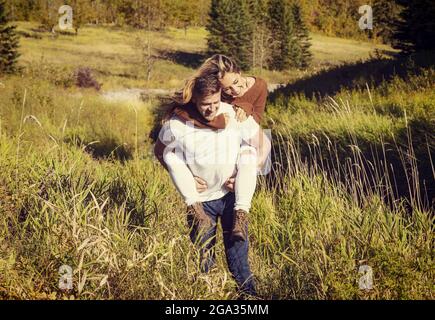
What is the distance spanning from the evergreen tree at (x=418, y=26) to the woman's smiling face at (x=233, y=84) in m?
12.9

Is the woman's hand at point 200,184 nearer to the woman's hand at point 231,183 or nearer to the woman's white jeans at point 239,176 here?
the woman's white jeans at point 239,176

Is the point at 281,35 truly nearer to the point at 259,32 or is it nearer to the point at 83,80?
the point at 259,32

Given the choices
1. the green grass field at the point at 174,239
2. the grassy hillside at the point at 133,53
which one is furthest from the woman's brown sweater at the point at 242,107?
the grassy hillside at the point at 133,53

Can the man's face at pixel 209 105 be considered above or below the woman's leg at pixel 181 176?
above

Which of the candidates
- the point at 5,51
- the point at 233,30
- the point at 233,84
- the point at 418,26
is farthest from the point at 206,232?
the point at 5,51

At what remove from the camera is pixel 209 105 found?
2.57m

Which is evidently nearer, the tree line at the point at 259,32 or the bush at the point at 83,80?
the tree line at the point at 259,32

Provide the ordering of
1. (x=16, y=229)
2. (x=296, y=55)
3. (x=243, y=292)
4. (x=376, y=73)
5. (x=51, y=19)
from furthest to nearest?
(x=51, y=19) → (x=296, y=55) → (x=376, y=73) → (x=16, y=229) → (x=243, y=292)

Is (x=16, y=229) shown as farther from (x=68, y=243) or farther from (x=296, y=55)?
(x=296, y=55)

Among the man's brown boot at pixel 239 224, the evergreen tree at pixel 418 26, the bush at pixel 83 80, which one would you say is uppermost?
the evergreen tree at pixel 418 26

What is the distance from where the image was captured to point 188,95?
8.62ft

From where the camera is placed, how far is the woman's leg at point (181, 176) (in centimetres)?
270
